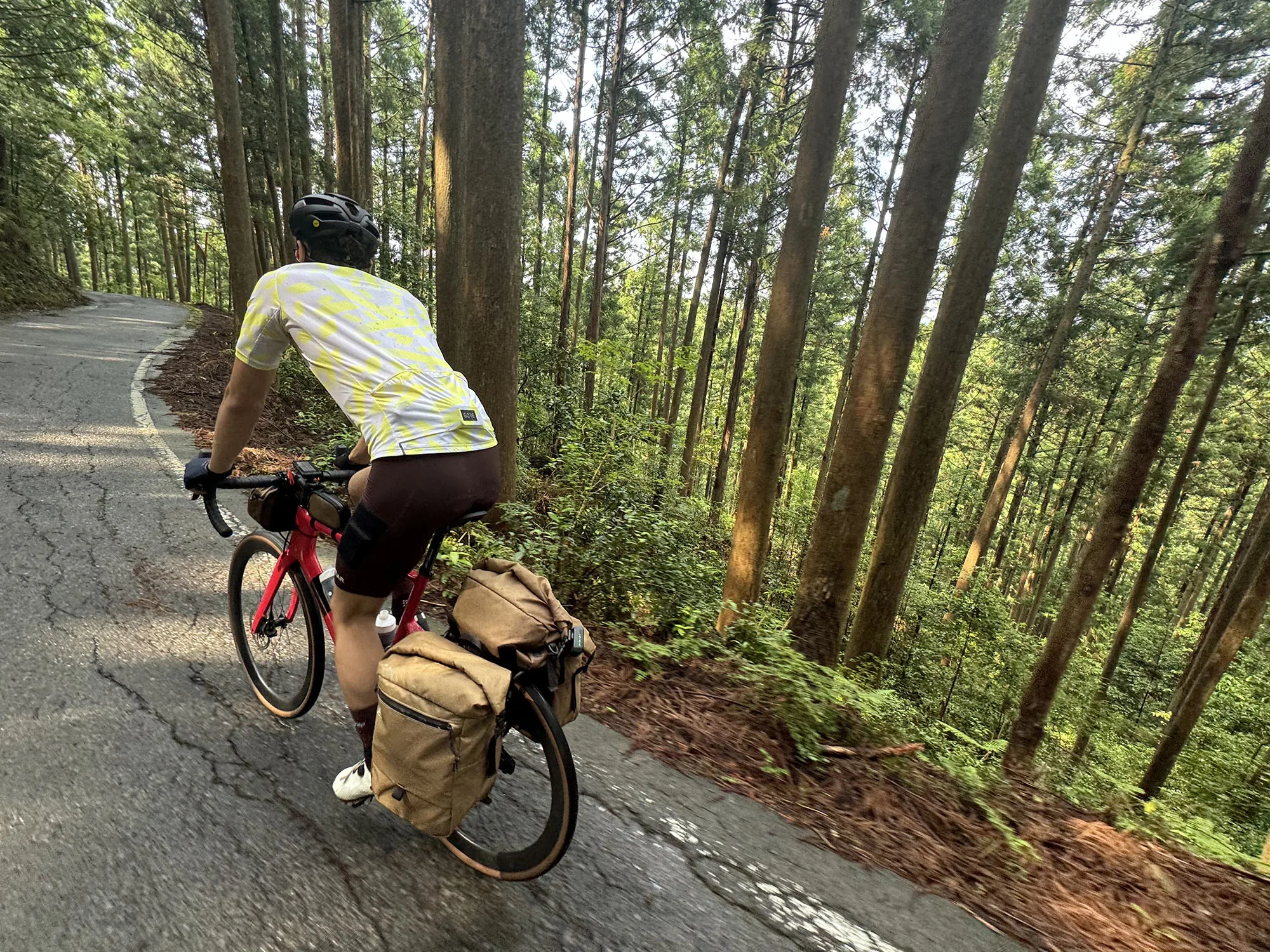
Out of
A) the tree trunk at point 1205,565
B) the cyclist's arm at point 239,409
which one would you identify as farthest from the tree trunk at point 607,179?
the tree trunk at point 1205,565

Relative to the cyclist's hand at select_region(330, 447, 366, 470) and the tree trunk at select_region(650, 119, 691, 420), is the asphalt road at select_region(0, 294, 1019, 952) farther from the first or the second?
the tree trunk at select_region(650, 119, 691, 420)

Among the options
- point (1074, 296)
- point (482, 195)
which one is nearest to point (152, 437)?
point (482, 195)

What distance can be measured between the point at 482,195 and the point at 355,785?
429 cm

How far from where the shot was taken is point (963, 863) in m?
2.30

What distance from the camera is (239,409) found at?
6.44ft

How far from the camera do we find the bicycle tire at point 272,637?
225cm

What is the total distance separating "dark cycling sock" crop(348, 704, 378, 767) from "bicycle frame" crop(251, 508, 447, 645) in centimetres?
27

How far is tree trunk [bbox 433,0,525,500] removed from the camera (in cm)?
421

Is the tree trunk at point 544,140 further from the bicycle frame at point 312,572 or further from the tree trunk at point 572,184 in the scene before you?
the bicycle frame at point 312,572

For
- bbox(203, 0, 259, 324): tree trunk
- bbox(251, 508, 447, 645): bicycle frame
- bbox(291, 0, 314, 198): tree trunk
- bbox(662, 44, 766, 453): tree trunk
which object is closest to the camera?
bbox(251, 508, 447, 645): bicycle frame

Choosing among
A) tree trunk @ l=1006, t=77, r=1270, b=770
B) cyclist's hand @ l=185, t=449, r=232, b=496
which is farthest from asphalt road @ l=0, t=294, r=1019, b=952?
tree trunk @ l=1006, t=77, r=1270, b=770

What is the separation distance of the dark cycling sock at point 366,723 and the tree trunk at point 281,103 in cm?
1281

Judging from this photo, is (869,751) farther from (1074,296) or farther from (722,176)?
(1074,296)

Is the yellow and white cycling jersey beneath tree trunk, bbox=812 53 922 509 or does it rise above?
beneath
